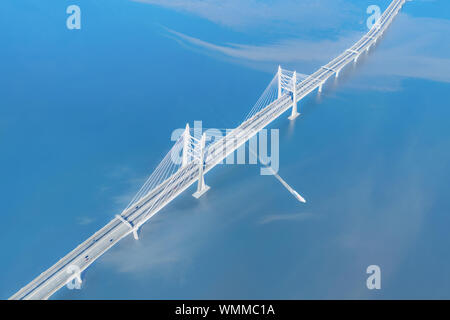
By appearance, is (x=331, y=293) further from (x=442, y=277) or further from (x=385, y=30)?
(x=385, y=30)

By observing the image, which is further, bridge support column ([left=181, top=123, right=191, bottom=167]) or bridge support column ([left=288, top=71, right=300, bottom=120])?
bridge support column ([left=288, top=71, right=300, bottom=120])

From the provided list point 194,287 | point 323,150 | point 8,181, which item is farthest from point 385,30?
point 8,181

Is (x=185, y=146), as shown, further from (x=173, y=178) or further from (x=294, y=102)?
(x=294, y=102)

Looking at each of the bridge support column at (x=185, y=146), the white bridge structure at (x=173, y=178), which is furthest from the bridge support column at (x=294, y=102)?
the bridge support column at (x=185, y=146)

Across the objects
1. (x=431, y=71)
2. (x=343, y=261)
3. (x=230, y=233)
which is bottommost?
(x=343, y=261)

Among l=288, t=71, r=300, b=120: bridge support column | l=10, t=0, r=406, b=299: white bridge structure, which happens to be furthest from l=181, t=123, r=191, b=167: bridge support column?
l=288, t=71, r=300, b=120: bridge support column

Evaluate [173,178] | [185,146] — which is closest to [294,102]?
[185,146]

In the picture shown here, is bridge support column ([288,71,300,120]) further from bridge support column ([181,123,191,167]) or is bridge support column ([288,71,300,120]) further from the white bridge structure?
bridge support column ([181,123,191,167])

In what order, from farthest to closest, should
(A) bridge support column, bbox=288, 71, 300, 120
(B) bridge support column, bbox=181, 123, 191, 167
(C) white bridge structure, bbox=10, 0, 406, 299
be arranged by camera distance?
(A) bridge support column, bbox=288, 71, 300, 120 < (B) bridge support column, bbox=181, 123, 191, 167 < (C) white bridge structure, bbox=10, 0, 406, 299

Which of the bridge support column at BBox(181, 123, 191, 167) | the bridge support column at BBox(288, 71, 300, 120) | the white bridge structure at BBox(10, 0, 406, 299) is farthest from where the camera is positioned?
the bridge support column at BBox(288, 71, 300, 120)
